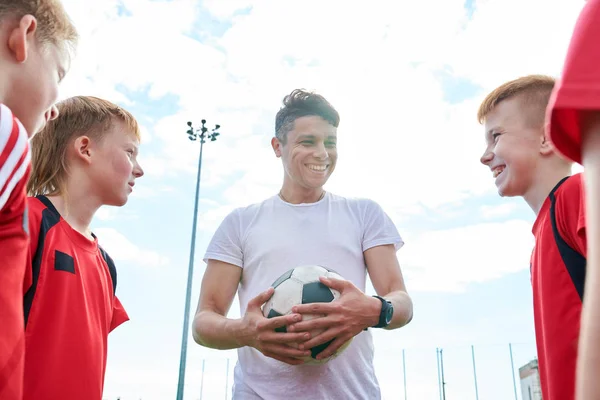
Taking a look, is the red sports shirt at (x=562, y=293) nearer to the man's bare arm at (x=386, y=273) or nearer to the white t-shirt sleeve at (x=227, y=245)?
the man's bare arm at (x=386, y=273)

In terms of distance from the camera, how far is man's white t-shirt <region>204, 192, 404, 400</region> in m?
3.07

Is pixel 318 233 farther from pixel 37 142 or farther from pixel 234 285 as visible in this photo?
pixel 37 142

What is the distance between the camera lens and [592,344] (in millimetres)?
724

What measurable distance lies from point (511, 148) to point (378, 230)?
100 cm

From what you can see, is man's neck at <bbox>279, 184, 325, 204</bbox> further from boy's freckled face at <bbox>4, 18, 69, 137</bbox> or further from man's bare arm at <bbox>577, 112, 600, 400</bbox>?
man's bare arm at <bbox>577, 112, 600, 400</bbox>

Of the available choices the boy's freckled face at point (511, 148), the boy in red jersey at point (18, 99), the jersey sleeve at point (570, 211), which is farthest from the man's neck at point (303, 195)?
the boy in red jersey at point (18, 99)

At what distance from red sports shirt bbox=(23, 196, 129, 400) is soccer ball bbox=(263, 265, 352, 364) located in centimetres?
97

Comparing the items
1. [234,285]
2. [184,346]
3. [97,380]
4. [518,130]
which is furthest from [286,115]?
[184,346]

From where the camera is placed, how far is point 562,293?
2.26 meters

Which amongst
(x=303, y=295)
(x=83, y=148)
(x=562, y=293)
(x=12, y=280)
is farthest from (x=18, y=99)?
(x=562, y=293)

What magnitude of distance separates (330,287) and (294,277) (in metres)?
0.23

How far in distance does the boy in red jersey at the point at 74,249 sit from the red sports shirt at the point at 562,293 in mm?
2238

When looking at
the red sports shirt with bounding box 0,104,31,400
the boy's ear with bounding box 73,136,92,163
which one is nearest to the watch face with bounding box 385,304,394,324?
the red sports shirt with bounding box 0,104,31,400

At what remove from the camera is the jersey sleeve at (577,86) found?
2.66ft
